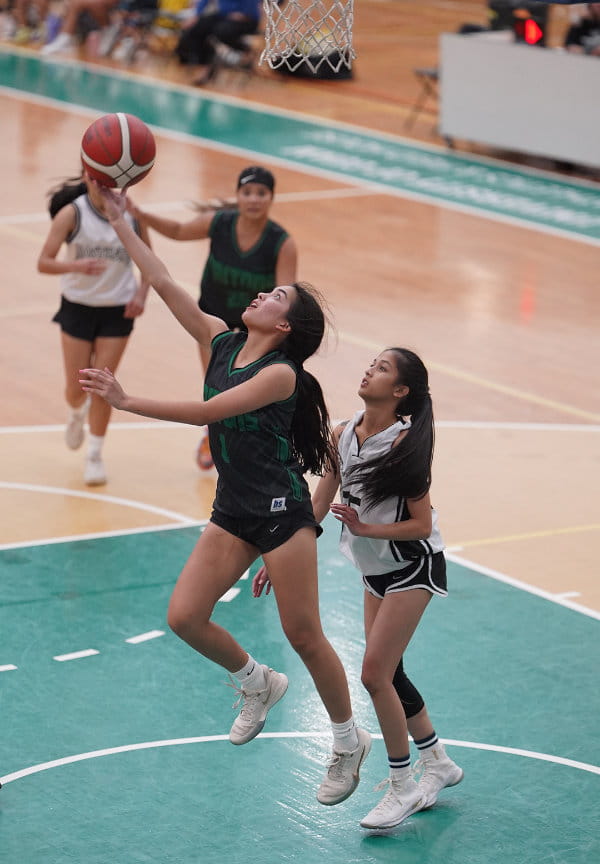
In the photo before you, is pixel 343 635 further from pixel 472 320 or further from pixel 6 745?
pixel 472 320

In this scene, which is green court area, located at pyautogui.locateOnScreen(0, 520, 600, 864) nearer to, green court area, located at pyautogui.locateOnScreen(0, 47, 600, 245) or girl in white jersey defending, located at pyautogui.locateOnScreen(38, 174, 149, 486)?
girl in white jersey defending, located at pyautogui.locateOnScreen(38, 174, 149, 486)

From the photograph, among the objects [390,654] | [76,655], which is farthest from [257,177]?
[390,654]

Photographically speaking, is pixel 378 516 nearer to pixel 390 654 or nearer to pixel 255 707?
pixel 390 654

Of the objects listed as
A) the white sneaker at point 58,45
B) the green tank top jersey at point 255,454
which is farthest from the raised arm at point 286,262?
the white sneaker at point 58,45

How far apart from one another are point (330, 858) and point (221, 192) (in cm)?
1297

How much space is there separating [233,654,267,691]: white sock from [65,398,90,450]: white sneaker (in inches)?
158

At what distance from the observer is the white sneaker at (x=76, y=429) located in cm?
973

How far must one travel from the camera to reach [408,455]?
566 cm

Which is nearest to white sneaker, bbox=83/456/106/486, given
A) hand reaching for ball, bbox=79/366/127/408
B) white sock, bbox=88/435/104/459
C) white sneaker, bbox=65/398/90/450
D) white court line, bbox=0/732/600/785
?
white sock, bbox=88/435/104/459

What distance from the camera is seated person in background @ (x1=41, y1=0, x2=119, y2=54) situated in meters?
27.7

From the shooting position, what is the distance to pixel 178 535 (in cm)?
901

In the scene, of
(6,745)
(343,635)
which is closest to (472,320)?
(343,635)

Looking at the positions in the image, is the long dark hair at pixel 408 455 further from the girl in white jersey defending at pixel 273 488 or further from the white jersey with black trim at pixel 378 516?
the girl in white jersey defending at pixel 273 488

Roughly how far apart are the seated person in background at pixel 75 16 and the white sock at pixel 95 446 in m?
19.5
